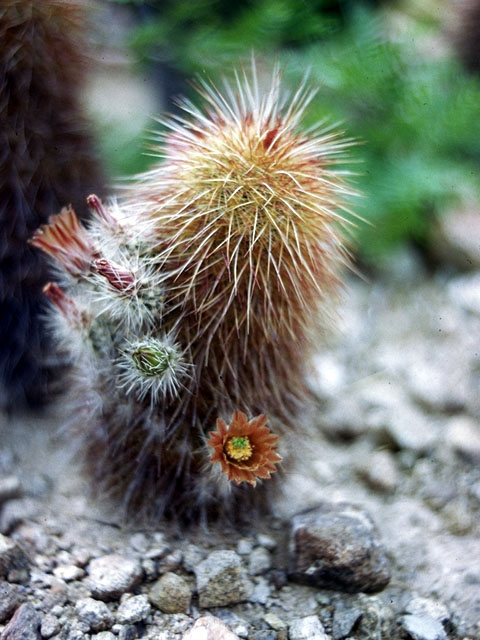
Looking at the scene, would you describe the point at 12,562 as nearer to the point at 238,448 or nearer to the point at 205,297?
the point at 238,448

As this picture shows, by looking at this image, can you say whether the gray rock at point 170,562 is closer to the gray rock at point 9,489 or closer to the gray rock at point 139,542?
the gray rock at point 139,542

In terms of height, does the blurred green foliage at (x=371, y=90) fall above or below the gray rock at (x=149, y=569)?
above

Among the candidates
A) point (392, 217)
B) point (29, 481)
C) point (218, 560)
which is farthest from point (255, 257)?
point (392, 217)

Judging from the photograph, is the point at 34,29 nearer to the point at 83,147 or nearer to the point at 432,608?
the point at 83,147

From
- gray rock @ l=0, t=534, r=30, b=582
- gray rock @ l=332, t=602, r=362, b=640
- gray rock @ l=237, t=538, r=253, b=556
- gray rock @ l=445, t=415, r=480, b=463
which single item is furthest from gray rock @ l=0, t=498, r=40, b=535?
gray rock @ l=445, t=415, r=480, b=463

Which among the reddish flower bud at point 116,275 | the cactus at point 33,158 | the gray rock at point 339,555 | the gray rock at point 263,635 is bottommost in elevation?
the gray rock at point 263,635

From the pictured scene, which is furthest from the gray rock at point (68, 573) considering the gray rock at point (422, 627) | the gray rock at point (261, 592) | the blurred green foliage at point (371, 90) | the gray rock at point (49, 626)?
the blurred green foliage at point (371, 90)
